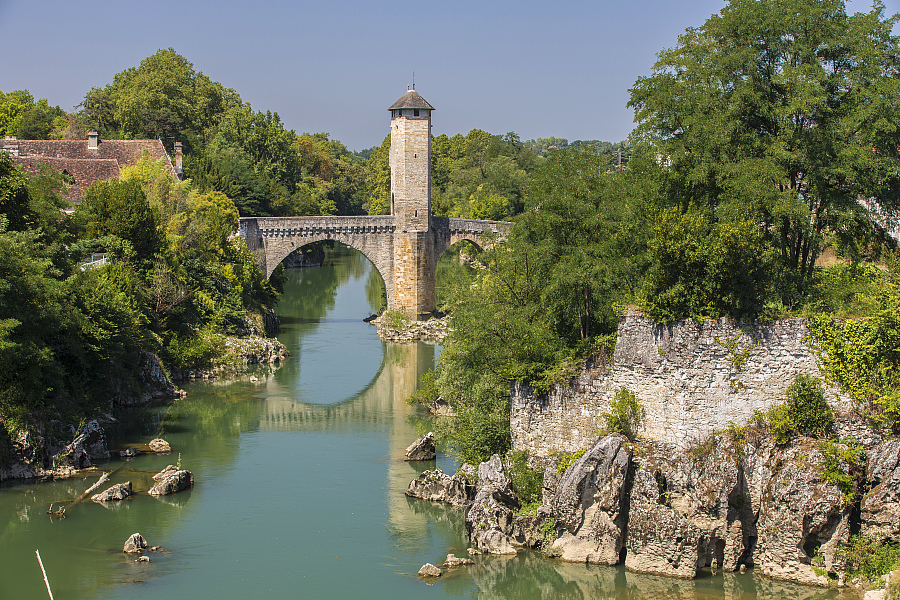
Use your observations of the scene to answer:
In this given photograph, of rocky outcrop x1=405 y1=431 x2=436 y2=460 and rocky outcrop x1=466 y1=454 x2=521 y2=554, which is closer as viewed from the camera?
rocky outcrop x1=466 y1=454 x2=521 y2=554

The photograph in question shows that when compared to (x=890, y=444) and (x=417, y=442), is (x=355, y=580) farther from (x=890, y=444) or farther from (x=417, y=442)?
(x=890, y=444)

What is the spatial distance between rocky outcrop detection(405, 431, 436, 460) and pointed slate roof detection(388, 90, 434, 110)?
24.7 m

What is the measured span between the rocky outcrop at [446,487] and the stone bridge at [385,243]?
85.6ft

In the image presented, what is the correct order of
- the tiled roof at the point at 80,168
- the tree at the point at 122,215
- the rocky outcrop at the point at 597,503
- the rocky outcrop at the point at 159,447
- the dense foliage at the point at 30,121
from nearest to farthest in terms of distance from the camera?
1. the rocky outcrop at the point at 597,503
2. the rocky outcrop at the point at 159,447
3. the tree at the point at 122,215
4. the tiled roof at the point at 80,168
5. the dense foliage at the point at 30,121

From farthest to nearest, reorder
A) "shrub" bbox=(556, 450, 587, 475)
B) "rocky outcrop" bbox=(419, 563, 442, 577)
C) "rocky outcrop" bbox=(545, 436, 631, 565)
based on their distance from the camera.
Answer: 1. "shrub" bbox=(556, 450, 587, 475)
2. "rocky outcrop" bbox=(419, 563, 442, 577)
3. "rocky outcrop" bbox=(545, 436, 631, 565)

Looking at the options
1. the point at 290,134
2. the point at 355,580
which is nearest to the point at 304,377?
the point at 355,580

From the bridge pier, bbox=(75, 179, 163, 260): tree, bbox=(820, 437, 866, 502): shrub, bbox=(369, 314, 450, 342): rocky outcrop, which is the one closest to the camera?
bbox=(820, 437, 866, 502): shrub

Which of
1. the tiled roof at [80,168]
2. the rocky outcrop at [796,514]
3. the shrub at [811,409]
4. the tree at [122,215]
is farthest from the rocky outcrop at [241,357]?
the shrub at [811,409]

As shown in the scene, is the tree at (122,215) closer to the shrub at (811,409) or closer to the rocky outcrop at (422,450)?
the rocky outcrop at (422,450)

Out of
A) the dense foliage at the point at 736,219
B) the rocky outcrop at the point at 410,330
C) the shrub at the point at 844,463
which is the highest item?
the dense foliage at the point at 736,219

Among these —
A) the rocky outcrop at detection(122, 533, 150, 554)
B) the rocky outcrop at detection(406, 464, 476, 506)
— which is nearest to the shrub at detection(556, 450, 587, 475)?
the rocky outcrop at detection(406, 464, 476, 506)

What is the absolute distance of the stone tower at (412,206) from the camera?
46.5 meters

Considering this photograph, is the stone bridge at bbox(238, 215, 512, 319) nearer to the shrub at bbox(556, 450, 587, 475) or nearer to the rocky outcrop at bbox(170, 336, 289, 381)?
the rocky outcrop at bbox(170, 336, 289, 381)

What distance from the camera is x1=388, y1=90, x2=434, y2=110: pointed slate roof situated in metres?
46.1
